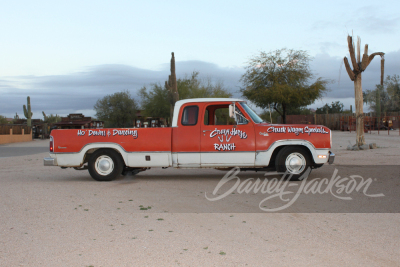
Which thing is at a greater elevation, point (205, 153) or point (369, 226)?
point (205, 153)

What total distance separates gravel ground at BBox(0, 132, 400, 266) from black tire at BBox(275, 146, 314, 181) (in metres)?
1.69

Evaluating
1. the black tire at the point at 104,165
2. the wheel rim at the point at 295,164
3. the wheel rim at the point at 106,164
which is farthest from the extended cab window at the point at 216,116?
the wheel rim at the point at 106,164

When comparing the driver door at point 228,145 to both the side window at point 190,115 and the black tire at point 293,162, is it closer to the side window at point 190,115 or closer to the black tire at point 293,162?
the side window at point 190,115

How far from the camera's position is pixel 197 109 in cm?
968

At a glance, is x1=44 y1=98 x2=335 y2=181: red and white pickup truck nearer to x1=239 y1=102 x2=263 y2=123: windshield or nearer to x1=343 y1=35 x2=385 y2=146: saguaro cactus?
→ x1=239 y1=102 x2=263 y2=123: windshield

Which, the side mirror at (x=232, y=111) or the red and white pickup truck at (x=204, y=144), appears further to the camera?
the red and white pickup truck at (x=204, y=144)

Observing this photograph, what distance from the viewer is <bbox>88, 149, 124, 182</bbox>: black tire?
975 cm

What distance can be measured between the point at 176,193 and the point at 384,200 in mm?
4037

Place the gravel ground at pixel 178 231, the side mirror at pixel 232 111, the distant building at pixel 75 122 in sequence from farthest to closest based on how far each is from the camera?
the distant building at pixel 75 122 < the side mirror at pixel 232 111 < the gravel ground at pixel 178 231

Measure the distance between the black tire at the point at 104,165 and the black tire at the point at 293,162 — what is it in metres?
3.88

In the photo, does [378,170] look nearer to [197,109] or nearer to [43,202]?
[197,109]

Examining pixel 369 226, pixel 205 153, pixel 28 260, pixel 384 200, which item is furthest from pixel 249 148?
pixel 28 260

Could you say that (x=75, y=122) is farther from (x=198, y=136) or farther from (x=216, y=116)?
(x=198, y=136)

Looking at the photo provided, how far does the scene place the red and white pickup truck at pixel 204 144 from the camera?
9.25 meters
